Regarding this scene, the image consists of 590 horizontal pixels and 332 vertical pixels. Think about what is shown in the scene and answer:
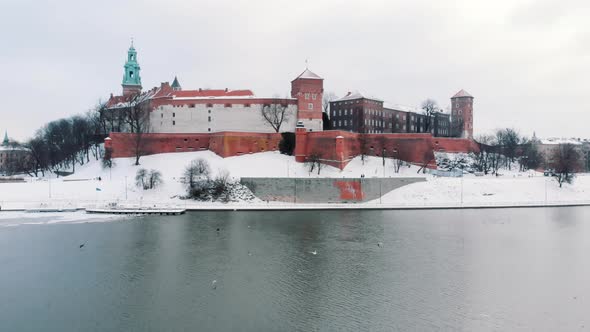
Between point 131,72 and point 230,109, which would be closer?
point 230,109

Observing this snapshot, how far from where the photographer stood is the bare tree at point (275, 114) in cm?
3484

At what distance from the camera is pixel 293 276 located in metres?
13.6

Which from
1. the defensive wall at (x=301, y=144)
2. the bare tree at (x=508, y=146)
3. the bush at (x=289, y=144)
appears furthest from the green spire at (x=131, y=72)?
the bare tree at (x=508, y=146)

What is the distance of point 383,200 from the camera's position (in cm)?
2852

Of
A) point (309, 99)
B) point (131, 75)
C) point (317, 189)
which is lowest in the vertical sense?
point (317, 189)

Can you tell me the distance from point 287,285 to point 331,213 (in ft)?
42.6

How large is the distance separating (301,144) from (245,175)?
5.05 m

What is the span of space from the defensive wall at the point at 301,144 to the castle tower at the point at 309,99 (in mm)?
2502

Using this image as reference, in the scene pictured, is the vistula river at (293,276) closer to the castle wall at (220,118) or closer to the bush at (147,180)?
the bush at (147,180)

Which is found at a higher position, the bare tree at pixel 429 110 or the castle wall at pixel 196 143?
the bare tree at pixel 429 110

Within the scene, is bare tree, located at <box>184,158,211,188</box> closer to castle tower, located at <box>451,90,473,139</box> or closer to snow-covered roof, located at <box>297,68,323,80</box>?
snow-covered roof, located at <box>297,68,323,80</box>

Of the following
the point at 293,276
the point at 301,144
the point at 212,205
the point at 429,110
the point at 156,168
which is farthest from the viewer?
the point at 429,110

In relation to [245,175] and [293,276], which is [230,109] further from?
[293,276]

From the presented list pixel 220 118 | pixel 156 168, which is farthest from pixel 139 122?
pixel 156 168
